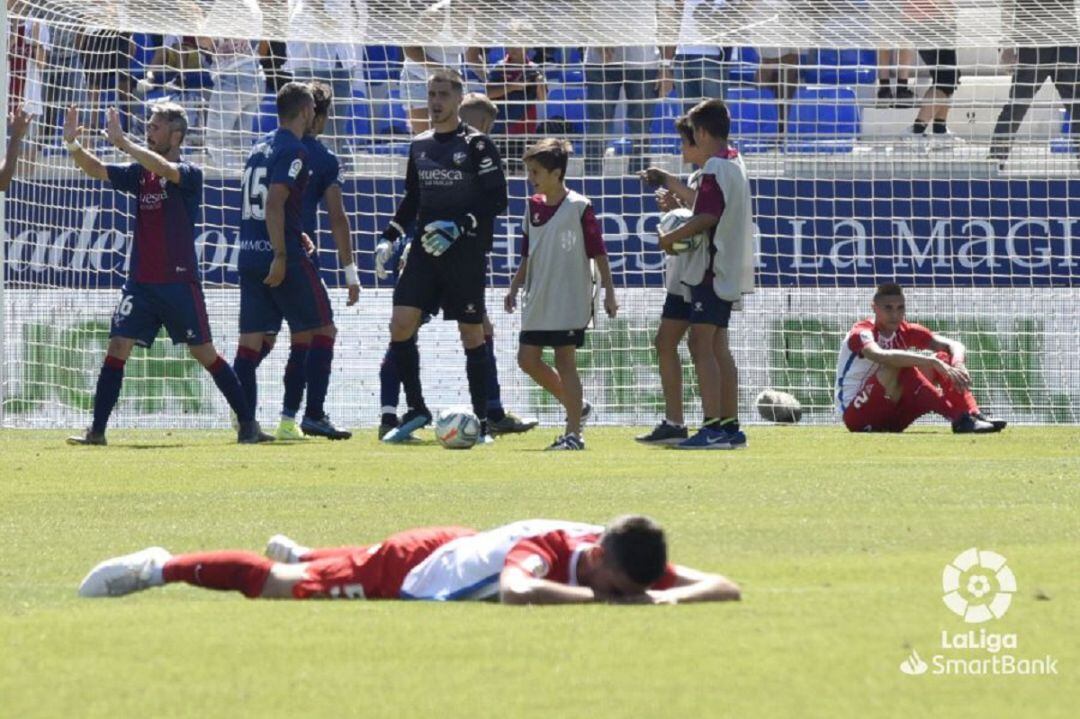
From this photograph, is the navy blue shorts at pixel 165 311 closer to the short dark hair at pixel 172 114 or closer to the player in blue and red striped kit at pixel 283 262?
the player in blue and red striped kit at pixel 283 262

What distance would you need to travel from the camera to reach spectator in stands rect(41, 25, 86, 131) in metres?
16.9

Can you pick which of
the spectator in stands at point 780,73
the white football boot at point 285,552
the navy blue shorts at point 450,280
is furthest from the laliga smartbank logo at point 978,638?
the spectator in stands at point 780,73

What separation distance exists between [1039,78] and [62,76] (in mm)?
8714

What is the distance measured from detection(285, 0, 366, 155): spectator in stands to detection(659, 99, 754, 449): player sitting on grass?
5989 millimetres

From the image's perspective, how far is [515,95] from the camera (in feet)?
65.5

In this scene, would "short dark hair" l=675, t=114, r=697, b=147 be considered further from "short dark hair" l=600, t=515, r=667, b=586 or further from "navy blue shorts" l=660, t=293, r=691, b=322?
"short dark hair" l=600, t=515, r=667, b=586

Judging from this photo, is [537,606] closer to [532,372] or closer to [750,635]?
[750,635]

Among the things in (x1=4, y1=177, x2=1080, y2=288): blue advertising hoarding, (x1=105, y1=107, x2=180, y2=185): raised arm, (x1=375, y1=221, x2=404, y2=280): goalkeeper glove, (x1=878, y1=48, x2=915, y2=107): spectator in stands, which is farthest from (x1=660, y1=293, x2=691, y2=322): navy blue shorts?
(x1=878, y1=48, x2=915, y2=107): spectator in stands

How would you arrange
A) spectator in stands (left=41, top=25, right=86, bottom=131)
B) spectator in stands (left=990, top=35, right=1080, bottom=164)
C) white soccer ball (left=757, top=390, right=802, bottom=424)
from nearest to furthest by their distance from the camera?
white soccer ball (left=757, top=390, right=802, bottom=424)
spectator in stands (left=41, top=25, right=86, bottom=131)
spectator in stands (left=990, top=35, right=1080, bottom=164)

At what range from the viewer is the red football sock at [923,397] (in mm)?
14055

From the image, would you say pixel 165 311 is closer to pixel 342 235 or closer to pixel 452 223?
pixel 342 235

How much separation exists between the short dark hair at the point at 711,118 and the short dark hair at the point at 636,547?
7.02 meters

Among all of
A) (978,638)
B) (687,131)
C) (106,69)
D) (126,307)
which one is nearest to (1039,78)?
(687,131)

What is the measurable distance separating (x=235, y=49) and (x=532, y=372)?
7.28 m
